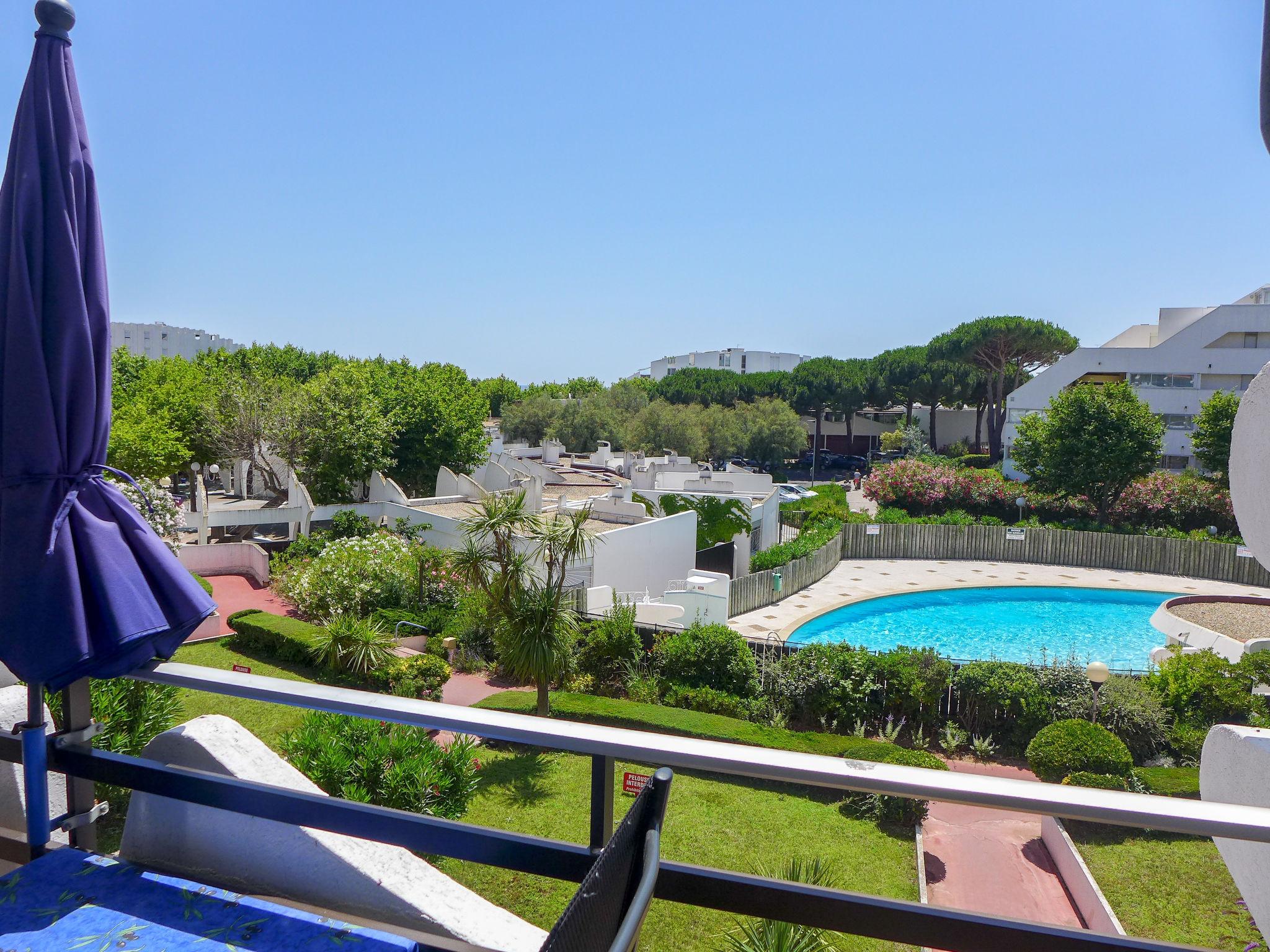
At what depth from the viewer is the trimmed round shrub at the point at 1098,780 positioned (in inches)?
350

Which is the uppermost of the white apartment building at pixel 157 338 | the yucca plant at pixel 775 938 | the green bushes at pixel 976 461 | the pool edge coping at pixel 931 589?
the white apartment building at pixel 157 338

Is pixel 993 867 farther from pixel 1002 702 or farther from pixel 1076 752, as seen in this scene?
pixel 1002 702

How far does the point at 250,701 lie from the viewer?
8.69 metres

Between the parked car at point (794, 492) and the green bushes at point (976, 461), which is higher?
the green bushes at point (976, 461)

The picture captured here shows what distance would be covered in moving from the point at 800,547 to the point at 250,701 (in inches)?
688

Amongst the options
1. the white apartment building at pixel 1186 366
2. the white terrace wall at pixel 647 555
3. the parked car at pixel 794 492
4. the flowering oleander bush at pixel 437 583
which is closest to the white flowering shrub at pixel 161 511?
the flowering oleander bush at pixel 437 583

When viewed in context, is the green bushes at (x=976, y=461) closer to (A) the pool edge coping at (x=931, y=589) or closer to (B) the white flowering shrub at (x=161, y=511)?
(A) the pool edge coping at (x=931, y=589)

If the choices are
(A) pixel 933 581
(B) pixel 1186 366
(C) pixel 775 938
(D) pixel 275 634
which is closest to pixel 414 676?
(D) pixel 275 634

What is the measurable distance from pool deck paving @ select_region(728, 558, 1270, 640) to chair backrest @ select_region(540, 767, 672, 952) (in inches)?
701

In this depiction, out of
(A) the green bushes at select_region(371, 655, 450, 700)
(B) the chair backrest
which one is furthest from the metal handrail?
(A) the green bushes at select_region(371, 655, 450, 700)

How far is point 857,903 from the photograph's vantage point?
1.48 m

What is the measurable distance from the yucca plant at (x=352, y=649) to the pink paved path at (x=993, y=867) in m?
8.04

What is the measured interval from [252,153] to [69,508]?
29.8 ft

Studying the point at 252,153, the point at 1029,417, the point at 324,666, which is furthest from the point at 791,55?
the point at 1029,417
